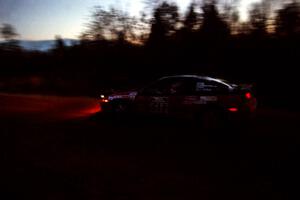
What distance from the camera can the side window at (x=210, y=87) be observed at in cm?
885

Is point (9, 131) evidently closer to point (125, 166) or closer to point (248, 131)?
point (125, 166)

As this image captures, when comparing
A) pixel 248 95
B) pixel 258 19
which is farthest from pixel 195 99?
pixel 258 19

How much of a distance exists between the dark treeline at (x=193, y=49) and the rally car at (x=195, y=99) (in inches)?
242

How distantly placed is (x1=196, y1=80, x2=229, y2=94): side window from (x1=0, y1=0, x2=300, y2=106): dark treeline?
6.25 meters

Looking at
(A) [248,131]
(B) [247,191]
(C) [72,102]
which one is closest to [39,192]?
(B) [247,191]

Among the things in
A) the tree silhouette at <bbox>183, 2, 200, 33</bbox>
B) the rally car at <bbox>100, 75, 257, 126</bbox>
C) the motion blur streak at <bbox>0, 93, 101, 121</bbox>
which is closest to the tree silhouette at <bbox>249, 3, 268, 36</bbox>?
the tree silhouette at <bbox>183, 2, 200, 33</bbox>

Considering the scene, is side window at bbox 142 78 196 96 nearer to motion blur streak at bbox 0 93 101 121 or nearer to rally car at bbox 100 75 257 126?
rally car at bbox 100 75 257 126

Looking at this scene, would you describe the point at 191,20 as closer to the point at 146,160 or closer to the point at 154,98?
the point at 154,98

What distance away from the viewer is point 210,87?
8.95 meters

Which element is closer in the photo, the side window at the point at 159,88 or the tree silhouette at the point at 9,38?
the side window at the point at 159,88

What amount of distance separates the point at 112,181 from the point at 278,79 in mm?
11113

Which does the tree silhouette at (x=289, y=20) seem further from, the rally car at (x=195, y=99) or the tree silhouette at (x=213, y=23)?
the rally car at (x=195, y=99)

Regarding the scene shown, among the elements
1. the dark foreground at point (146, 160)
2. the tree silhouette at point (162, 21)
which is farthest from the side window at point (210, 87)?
the tree silhouette at point (162, 21)

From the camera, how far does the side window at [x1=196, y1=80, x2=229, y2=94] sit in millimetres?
8852
